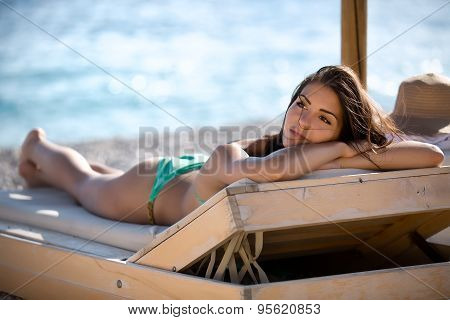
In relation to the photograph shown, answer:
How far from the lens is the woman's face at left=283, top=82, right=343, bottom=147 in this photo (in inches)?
79.0

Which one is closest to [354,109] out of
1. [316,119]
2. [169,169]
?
[316,119]

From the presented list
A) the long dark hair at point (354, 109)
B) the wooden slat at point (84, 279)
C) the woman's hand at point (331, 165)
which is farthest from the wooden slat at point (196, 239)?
the long dark hair at point (354, 109)

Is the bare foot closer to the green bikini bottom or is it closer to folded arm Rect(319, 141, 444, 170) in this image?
the green bikini bottom

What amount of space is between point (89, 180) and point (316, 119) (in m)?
1.39

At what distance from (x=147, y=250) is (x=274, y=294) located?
439mm

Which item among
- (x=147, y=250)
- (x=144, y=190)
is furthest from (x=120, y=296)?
(x=144, y=190)

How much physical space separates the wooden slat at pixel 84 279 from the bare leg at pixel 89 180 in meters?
0.44

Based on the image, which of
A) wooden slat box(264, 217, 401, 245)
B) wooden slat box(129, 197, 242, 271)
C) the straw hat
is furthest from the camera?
the straw hat

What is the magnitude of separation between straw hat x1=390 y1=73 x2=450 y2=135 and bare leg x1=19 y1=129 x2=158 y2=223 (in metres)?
1.08

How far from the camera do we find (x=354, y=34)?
3.09 metres

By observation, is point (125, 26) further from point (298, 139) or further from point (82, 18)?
point (298, 139)

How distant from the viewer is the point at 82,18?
417 inches

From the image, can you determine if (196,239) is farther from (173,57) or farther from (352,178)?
(173,57)

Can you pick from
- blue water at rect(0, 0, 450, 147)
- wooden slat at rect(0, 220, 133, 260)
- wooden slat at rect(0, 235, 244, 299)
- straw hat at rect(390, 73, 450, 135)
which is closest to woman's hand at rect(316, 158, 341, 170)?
wooden slat at rect(0, 235, 244, 299)
